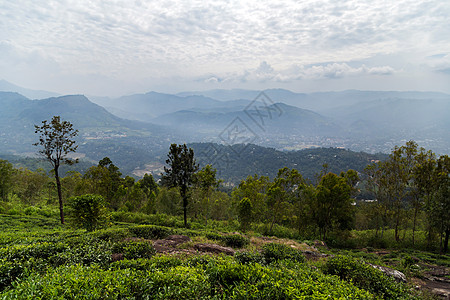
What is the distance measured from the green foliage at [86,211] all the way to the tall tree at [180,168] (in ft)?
18.2

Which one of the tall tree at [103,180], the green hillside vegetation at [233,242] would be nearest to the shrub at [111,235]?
the green hillside vegetation at [233,242]

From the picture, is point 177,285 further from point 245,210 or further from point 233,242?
point 245,210

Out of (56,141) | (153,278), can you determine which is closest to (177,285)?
(153,278)

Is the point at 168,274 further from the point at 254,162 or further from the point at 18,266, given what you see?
the point at 254,162

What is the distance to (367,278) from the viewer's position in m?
5.84

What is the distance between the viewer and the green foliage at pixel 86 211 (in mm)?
10812

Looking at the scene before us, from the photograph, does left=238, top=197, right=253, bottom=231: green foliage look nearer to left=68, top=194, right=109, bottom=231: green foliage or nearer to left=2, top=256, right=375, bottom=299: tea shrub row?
left=68, top=194, right=109, bottom=231: green foliage

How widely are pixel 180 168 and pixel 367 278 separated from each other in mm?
13304

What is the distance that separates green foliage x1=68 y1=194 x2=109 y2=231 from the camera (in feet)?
35.5

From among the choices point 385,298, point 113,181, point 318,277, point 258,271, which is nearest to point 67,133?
point 113,181

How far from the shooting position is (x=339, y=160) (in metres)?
129

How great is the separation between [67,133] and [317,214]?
21.9 metres

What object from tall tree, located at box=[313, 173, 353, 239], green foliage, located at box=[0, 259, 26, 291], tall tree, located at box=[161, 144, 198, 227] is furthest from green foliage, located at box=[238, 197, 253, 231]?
green foliage, located at box=[0, 259, 26, 291]

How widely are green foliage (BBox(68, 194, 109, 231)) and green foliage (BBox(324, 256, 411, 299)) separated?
11.3 metres
